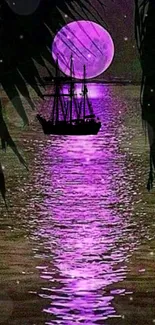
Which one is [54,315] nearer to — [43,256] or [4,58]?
[43,256]

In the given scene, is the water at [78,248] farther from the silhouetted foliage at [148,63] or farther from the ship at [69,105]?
the silhouetted foliage at [148,63]

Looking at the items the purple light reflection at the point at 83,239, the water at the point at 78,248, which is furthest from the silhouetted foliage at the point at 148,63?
the purple light reflection at the point at 83,239

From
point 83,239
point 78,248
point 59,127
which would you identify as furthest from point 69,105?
point 83,239

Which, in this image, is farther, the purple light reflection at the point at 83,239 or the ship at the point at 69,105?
the purple light reflection at the point at 83,239

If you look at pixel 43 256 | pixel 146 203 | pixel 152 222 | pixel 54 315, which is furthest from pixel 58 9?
pixel 146 203

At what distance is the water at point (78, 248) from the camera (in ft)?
13.7

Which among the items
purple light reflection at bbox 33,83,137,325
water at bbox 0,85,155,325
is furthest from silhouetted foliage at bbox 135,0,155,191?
purple light reflection at bbox 33,83,137,325

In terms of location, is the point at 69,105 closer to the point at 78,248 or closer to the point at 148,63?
the point at 148,63

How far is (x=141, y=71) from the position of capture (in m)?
0.69

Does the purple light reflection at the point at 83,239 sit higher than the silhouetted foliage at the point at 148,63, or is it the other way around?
the silhouetted foliage at the point at 148,63

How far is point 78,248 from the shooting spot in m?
5.98

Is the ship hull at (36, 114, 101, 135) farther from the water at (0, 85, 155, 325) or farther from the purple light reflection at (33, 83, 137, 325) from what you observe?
the purple light reflection at (33, 83, 137, 325)

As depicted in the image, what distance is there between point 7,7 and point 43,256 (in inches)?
199

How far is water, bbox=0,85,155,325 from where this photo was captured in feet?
13.7
